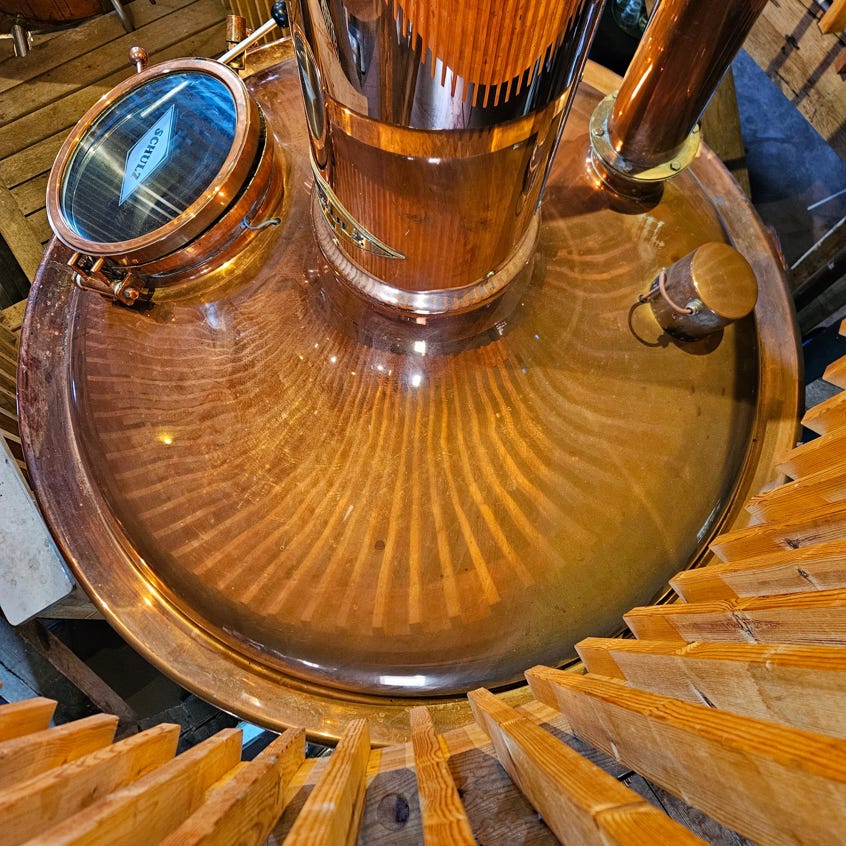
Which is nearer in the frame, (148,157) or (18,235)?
(148,157)

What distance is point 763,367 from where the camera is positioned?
61.6 inches

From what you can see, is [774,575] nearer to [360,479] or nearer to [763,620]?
[763,620]

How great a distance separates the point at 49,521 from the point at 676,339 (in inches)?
59.9

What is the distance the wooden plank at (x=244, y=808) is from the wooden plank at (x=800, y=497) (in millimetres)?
969

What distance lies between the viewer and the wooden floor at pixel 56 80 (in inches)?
107

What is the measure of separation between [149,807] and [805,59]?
2914mm

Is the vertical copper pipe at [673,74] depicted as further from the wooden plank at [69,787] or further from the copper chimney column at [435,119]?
the wooden plank at [69,787]

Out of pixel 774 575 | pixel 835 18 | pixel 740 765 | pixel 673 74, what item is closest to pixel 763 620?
pixel 774 575

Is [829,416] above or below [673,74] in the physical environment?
below

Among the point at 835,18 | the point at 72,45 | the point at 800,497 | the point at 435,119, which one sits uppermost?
the point at 72,45

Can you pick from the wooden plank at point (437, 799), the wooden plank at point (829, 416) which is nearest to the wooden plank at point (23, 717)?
the wooden plank at point (437, 799)

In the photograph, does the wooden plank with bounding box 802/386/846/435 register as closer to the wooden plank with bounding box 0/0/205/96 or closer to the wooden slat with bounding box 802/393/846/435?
the wooden slat with bounding box 802/393/846/435

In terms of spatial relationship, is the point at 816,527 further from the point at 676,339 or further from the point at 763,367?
the point at 763,367

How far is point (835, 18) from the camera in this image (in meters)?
1.93
